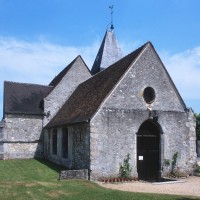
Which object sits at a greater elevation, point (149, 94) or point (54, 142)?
point (149, 94)

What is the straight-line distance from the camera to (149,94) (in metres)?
17.2

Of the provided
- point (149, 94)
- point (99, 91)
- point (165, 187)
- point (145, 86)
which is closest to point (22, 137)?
point (99, 91)

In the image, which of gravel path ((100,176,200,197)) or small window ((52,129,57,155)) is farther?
small window ((52,129,57,155))

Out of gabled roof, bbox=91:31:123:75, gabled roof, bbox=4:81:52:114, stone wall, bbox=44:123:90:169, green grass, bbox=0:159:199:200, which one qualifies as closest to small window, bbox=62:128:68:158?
stone wall, bbox=44:123:90:169

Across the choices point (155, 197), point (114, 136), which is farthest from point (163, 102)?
point (155, 197)

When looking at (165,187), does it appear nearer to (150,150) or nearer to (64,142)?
(150,150)

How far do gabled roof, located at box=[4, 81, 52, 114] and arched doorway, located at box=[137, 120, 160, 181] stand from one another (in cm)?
951

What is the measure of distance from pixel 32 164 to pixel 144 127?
773 cm

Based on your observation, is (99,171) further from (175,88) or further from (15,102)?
(15,102)

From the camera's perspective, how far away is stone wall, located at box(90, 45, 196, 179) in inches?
600

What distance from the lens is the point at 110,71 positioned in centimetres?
1912

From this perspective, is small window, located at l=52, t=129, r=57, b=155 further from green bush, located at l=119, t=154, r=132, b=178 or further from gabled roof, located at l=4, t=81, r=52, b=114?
green bush, located at l=119, t=154, r=132, b=178

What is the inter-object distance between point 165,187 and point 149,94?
538 centimetres

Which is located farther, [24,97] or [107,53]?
[107,53]
